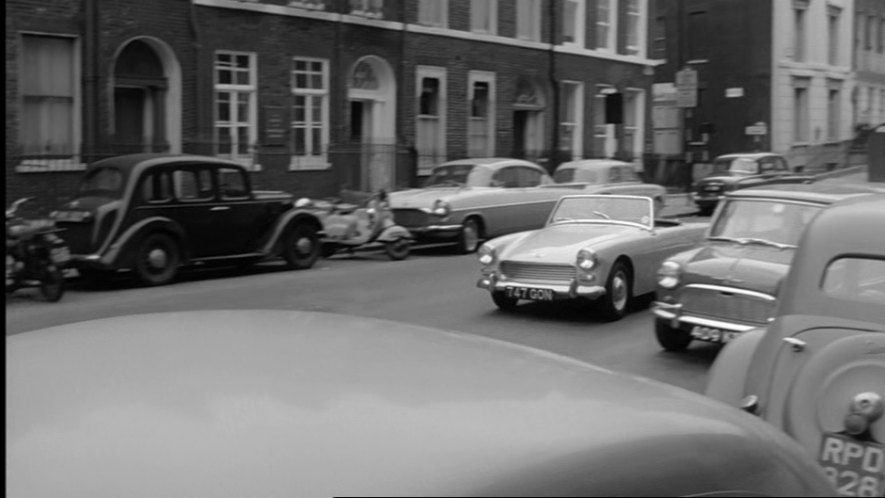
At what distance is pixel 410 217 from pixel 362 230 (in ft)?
4.69

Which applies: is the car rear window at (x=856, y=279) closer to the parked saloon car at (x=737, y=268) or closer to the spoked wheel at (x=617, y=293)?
the parked saloon car at (x=737, y=268)

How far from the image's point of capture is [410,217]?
19.9 metres

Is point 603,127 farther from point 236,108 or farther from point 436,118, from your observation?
point 236,108

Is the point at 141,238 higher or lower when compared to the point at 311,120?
lower

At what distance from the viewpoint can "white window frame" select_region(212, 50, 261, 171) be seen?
2312 centimetres

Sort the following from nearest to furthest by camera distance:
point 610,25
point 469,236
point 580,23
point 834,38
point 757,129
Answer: point 469,236 → point 580,23 → point 610,25 → point 757,129 → point 834,38

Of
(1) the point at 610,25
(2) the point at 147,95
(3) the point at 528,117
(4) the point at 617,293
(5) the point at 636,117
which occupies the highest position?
(1) the point at 610,25

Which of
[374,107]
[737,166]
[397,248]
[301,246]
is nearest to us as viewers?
[301,246]

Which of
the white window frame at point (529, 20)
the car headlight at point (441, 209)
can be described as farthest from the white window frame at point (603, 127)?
the car headlight at point (441, 209)

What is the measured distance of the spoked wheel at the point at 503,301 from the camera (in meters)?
12.7

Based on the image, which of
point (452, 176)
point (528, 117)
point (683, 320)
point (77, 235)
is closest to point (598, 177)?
point (452, 176)

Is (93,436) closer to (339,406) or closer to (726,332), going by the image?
(339,406)

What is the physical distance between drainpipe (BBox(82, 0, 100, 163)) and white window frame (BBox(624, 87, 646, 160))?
72.1ft

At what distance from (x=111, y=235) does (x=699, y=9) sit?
120 feet
